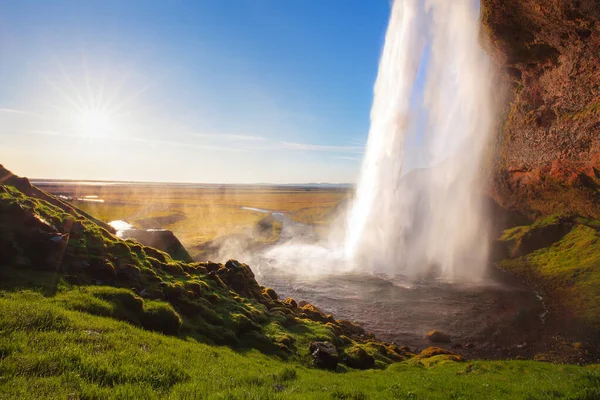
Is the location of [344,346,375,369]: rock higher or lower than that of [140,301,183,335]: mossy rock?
lower

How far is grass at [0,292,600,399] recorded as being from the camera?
7.16 m

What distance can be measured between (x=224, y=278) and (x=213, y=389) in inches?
768

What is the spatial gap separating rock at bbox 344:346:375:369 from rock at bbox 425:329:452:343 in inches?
497

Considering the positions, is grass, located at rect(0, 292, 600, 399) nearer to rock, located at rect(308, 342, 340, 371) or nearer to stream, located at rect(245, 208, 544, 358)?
rock, located at rect(308, 342, 340, 371)

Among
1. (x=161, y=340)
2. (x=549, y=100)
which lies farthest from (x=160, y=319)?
(x=549, y=100)

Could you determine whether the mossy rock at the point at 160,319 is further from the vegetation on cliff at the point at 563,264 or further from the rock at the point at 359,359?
the vegetation on cliff at the point at 563,264

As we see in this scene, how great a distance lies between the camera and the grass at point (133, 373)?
716 centimetres

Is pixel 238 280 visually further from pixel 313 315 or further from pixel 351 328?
pixel 351 328

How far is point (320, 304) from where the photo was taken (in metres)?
38.6

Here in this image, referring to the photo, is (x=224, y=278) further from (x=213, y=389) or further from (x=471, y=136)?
(x=471, y=136)

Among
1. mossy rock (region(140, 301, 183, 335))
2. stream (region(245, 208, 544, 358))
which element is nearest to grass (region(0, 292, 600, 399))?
mossy rock (region(140, 301, 183, 335))

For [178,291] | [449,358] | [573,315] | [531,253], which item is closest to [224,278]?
[178,291]

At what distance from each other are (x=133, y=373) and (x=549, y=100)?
2846 inches

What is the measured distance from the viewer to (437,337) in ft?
98.2
